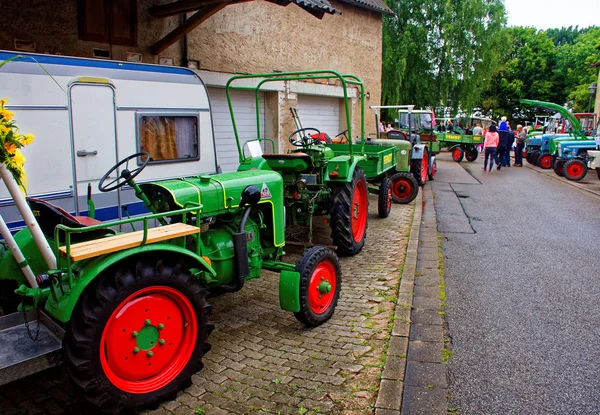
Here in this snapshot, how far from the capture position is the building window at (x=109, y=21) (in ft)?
22.9

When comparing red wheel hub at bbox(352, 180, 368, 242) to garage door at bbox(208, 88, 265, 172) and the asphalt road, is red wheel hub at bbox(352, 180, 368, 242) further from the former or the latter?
garage door at bbox(208, 88, 265, 172)

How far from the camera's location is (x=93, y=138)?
540 centimetres

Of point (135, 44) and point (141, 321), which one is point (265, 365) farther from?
point (135, 44)

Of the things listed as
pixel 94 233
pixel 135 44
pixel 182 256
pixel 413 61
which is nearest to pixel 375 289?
pixel 182 256

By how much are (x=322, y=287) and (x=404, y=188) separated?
640cm

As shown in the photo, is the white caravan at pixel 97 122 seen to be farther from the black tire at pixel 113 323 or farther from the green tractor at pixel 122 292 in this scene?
the black tire at pixel 113 323

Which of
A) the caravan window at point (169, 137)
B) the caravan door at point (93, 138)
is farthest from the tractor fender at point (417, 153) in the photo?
the caravan door at point (93, 138)

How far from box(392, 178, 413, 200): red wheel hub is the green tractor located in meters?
6.76

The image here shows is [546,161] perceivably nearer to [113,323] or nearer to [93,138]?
[93,138]

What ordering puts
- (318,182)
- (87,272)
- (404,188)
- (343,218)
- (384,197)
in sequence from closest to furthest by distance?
1. (87,272)
2. (343,218)
3. (318,182)
4. (384,197)
5. (404,188)

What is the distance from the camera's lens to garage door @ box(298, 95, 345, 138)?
12.3m

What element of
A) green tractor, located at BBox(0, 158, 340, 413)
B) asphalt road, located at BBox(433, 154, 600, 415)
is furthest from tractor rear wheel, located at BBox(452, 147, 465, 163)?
green tractor, located at BBox(0, 158, 340, 413)

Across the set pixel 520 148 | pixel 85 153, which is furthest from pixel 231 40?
pixel 520 148

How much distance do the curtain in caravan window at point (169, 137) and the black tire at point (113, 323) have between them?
3.47 m
